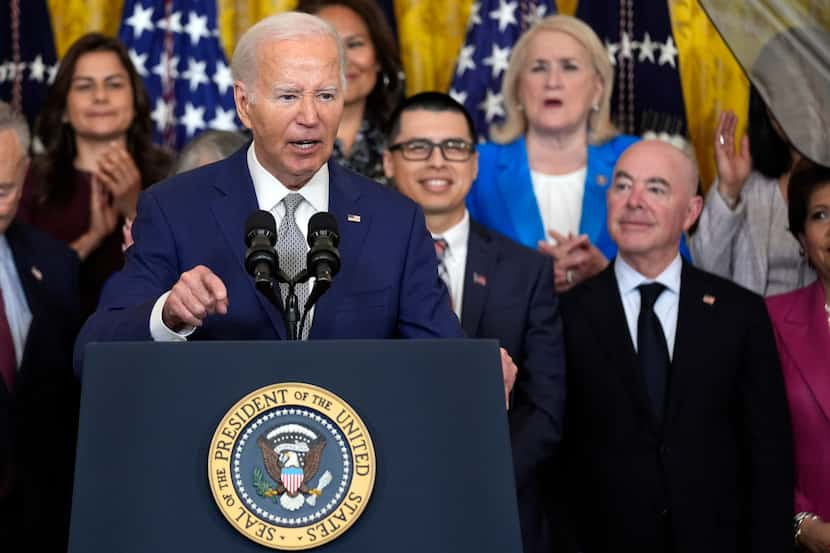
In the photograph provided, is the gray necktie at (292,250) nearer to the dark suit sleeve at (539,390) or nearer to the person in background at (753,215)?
the dark suit sleeve at (539,390)

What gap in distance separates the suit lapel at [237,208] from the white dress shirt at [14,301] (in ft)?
5.10

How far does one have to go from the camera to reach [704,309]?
4.11 meters

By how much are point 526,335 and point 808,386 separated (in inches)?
34.7

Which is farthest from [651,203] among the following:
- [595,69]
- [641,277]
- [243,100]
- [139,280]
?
[139,280]

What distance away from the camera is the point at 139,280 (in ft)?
8.73

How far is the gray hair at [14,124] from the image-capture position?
4.14m

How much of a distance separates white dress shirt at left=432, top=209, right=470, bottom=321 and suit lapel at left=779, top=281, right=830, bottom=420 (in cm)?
102

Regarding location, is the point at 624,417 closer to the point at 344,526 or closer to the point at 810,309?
the point at 810,309

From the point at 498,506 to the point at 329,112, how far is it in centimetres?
94

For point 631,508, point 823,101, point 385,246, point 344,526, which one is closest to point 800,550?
point 631,508

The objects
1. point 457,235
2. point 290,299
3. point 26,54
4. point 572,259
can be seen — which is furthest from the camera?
point 26,54

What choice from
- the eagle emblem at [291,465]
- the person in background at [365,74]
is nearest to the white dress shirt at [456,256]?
the person in background at [365,74]

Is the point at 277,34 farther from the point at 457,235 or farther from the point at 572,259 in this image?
the point at 572,259

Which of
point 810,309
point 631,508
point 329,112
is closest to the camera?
point 329,112
